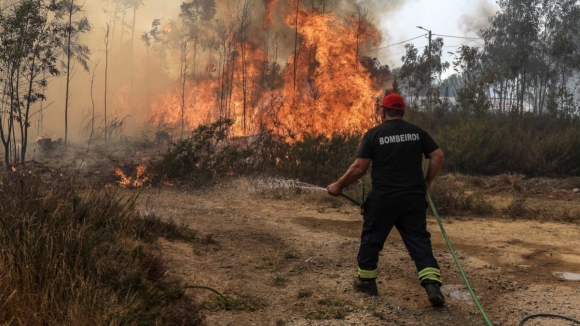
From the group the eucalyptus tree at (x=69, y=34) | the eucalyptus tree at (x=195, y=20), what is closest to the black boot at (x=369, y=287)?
the eucalyptus tree at (x=69, y=34)

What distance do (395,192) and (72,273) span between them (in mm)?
2717

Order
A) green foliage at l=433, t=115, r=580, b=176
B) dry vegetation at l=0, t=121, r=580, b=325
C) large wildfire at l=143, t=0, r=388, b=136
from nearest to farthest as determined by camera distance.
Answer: dry vegetation at l=0, t=121, r=580, b=325 → green foliage at l=433, t=115, r=580, b=176 → large wildfire at l=143, t=0, r=388, b=136

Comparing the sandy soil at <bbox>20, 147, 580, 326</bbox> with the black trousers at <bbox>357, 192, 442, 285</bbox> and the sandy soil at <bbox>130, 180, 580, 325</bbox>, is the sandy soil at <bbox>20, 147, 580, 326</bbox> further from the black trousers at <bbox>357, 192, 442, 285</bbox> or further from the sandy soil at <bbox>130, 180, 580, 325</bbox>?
the black trousers at <bbox>357, 192, 442, 285</bbox>

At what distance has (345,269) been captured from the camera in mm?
4828

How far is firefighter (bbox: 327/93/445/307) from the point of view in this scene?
3938 mm

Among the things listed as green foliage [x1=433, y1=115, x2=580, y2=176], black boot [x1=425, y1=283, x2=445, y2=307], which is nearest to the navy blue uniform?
black boot [x1=425, y1=283, x2=445, y2=307]

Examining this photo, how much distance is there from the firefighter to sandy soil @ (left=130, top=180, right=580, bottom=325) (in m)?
0.42

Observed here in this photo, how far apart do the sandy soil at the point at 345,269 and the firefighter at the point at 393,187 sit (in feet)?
1.38

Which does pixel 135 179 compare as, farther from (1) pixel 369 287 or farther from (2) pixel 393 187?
(2) pixel 393 187

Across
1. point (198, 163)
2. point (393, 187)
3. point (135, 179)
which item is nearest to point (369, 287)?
point (393, 187)

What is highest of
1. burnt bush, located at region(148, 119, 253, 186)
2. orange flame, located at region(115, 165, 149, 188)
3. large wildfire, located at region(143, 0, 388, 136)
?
large wildfire, located at region(143, 0, 388, 136)

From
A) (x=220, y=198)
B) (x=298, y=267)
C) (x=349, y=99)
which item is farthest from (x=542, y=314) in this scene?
(x=349, y=99)

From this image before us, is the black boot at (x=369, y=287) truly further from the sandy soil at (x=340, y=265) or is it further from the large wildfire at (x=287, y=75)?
the large wildfire at (x=287, y=75)

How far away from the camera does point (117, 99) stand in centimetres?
2912
